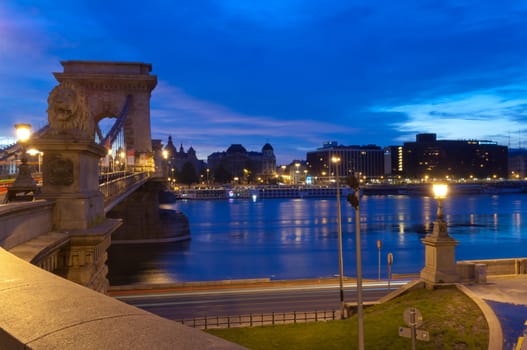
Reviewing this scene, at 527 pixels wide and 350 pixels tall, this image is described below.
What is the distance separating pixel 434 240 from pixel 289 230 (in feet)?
199

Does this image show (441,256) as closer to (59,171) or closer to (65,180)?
(65,180)

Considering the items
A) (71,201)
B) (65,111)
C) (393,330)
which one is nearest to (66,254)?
(71,201)

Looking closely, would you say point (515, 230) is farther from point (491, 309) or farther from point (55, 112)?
point (55, 112)

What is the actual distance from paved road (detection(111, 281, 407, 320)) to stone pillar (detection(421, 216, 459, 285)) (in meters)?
8.48

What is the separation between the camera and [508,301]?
13.9 metres

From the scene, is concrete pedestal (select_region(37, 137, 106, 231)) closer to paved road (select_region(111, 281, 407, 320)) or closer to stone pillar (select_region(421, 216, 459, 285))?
stone pillar (select_region(421, 216, 459, 285))

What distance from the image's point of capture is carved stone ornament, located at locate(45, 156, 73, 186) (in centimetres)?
872

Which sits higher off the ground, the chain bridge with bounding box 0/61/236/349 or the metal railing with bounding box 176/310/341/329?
Answer: the chain bridge with bounding box 0/61/236/349

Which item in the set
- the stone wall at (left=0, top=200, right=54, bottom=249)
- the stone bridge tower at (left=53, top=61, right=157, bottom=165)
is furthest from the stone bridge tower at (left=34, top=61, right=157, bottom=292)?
the stone bridge tower at (left=53, top=61, right=157, bottom=165)

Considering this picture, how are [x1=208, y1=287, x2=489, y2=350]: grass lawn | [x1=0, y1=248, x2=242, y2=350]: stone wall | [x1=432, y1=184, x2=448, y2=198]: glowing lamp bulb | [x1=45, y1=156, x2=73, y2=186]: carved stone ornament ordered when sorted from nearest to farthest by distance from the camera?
[x1=0, y1=248, x2=242, y2=350]: stone wall
[x1=45, y1=156, x2=73, y2=186]: carved stone ornament
[x1=208, y1=287, x2=489, y2=350]: grass lawn
[x1=432, y1=184, x2=448, y2=198]: glowing lamp bulb

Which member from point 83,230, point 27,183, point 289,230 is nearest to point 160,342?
point 83,230

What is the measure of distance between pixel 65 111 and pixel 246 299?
1934 centimetres

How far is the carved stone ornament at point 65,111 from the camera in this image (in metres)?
8.69

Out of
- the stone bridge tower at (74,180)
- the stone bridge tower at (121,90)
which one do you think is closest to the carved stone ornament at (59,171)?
the stone bridge tower at (74,180)
